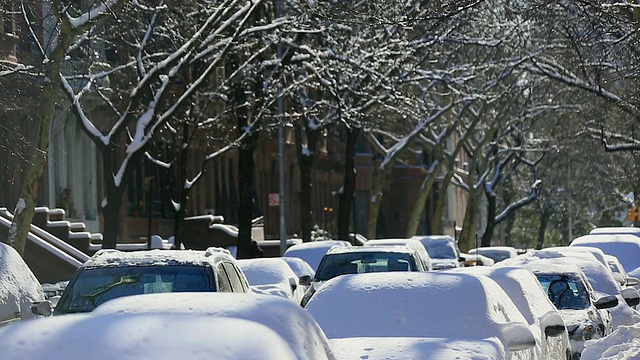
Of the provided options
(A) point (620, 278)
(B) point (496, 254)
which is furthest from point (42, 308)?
(B) point (496, 254)

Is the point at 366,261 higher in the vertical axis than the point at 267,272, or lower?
higher

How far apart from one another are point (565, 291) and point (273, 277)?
22.6 ft

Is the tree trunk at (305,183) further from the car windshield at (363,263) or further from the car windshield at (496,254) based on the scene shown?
the car windshield at (363,263)

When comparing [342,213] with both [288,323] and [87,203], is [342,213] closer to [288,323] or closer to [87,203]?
[87,203]

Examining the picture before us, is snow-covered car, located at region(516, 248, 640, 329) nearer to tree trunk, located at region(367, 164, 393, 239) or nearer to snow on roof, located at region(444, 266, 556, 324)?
snow on roof, located at region(444, 266, 556, 324)

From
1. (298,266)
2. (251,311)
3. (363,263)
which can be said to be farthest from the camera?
(298,266)

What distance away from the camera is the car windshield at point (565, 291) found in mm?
15836

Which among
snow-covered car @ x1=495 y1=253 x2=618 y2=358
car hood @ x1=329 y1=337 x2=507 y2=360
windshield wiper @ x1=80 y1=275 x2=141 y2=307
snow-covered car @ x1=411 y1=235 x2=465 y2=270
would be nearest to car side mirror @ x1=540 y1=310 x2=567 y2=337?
car hood @ x1=329 y1=337 x2=507 y2=360

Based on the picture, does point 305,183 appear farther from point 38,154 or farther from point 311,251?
point 38,154

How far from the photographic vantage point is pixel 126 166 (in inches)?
969

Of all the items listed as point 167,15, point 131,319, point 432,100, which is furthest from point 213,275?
point 432,100

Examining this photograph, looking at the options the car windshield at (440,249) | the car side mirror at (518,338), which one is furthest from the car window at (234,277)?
the car windshield at (440,249)

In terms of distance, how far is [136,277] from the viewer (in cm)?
1267

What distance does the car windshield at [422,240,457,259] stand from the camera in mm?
36219
